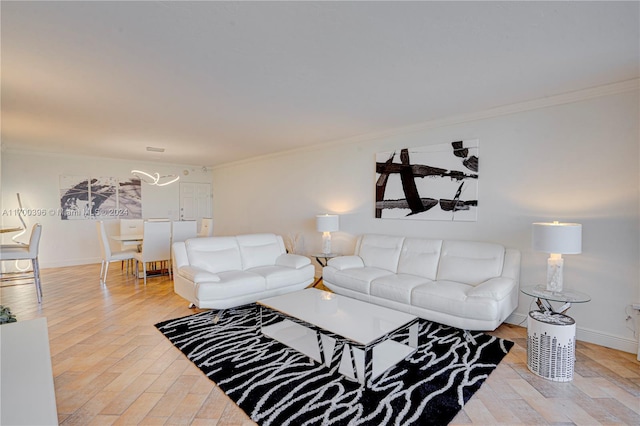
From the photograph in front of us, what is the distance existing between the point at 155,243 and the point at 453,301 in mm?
4459

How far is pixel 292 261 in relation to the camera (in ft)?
13.9

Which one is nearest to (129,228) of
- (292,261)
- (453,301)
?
(292,261)

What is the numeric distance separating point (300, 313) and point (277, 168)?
4.07 meters

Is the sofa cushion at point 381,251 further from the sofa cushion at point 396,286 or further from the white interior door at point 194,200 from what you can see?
the white interior door at point 194,200

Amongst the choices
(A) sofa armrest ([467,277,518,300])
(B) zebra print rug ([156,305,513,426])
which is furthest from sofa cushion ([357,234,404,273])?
(A) sofa armrest ([467,277,518,300])

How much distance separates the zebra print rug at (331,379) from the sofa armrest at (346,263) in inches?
49.6

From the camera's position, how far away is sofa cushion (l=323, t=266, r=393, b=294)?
358 centimetres

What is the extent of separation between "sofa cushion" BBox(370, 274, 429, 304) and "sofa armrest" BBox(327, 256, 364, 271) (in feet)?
1.93

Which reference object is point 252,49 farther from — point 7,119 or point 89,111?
point 7,119

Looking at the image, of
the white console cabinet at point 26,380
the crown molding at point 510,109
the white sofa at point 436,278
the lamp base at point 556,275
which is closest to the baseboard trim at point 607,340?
the white sofa at point 436,278

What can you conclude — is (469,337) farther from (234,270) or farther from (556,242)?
(234,270)

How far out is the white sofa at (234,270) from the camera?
3.33 meters

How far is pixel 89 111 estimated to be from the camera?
3484 mm

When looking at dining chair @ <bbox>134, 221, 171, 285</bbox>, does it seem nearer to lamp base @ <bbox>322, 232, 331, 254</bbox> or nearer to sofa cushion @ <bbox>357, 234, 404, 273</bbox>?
lamp base @ <bbox>322, 232, 331, 254</bbox>
